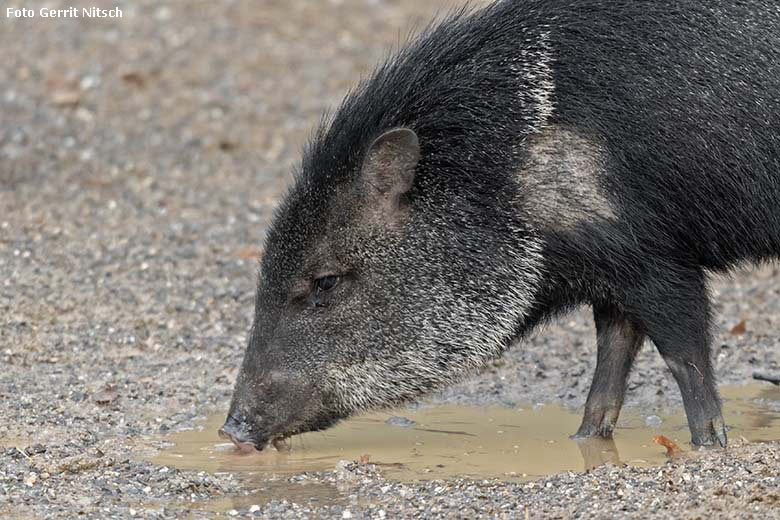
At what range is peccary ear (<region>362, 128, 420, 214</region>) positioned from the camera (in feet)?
22.0

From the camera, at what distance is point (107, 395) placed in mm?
7816

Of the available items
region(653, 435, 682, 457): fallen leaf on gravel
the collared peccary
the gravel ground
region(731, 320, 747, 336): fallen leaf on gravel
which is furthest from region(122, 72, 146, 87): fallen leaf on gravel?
region(653, 435, 682, 457): fallen leaf on gravel

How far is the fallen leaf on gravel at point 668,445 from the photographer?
687 cm

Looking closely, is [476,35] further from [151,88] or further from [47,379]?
[151,88]

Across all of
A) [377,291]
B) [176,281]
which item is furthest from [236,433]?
[176,281]

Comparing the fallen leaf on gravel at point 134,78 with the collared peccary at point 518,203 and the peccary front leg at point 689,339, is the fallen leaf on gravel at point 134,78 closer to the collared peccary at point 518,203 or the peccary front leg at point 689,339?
the collared peccary at point 518,203

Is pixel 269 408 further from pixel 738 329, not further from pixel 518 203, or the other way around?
pixel 738 329

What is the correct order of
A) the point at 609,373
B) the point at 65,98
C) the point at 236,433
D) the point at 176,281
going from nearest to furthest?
1. the point at 236,433
2. the point at 609,373
3. the point at 176,281
4. the point at 65,98

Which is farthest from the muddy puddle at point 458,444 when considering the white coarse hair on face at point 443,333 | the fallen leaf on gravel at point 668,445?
the white coarse hair on face at point 443,333

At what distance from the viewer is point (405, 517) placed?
5918 millimetres

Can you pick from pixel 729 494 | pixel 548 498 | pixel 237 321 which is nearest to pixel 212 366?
pixel 237 321

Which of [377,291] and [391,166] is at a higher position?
[391,166]

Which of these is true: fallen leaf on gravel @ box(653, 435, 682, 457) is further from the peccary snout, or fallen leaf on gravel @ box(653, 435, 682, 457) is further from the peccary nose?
the peccary nose

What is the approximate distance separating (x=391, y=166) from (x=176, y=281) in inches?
136
